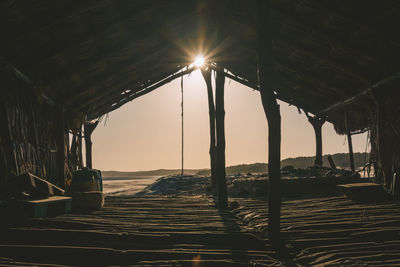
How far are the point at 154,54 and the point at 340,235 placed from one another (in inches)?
260

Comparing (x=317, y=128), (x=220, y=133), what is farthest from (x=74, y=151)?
(x=317, y=128)

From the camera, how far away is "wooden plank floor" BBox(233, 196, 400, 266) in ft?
9.90

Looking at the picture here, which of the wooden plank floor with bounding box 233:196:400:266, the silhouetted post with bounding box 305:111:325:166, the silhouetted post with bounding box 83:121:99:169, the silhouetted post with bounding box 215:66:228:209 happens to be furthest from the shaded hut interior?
the silhouetted post with bounding box 305:111:325:166

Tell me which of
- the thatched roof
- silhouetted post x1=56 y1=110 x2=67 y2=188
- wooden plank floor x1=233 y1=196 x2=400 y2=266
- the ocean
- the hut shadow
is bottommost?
the ocean

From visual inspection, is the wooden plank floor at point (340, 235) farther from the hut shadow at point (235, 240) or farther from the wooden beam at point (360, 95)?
the wooden beam at point (360, 95)

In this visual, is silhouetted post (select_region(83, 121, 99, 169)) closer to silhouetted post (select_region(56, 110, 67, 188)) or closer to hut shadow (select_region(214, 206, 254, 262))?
silhouetted post (select_region(56, 110, 67, 188))

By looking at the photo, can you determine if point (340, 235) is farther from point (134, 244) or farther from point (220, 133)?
point (220, 133)

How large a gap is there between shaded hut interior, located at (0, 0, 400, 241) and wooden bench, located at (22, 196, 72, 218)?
73 centimetres

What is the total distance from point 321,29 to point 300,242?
5.54 m

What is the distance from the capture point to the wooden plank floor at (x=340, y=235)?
9.90 ft

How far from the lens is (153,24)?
7250mm

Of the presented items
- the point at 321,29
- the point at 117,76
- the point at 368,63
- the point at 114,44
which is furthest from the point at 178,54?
the point at 368,63

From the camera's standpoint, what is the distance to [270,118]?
390 centimetres

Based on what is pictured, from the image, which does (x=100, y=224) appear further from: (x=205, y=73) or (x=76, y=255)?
(x=205, y=73)
